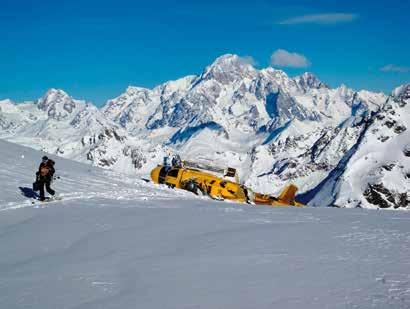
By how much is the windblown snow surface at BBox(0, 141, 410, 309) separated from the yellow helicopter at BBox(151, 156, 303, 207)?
1154 cm

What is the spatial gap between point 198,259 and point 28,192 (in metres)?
14.6

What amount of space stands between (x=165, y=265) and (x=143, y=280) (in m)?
1.16

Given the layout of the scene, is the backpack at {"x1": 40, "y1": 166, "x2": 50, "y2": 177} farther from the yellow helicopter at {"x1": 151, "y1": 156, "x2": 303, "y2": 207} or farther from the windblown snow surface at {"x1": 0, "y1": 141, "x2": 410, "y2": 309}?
the yellow helicopter at {"x1": 151, "y1": 156, "x2": 303, "y2": 207}

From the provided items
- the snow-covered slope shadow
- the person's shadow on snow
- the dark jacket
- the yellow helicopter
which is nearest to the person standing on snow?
the dark jacket

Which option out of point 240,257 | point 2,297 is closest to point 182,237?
point 240,257

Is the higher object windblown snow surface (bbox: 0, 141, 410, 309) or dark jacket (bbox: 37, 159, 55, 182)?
dark jacket (bbox: 37, 159, 55, 182)

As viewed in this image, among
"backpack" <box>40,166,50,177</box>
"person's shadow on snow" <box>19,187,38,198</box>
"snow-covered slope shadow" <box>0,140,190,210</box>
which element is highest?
"backpack" <box>40,166,50,177</box>

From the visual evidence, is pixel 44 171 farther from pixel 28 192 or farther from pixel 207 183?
pixel 207 183

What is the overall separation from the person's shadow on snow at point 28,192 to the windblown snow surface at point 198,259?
2.50 metres

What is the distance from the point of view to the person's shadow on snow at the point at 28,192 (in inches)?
→ 895

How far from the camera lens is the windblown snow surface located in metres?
8.16

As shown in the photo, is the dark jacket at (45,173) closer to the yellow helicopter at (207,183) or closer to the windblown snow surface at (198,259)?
the windblown snow surface at (198,259)

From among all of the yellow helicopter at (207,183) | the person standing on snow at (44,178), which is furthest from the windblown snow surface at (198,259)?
the yellow helicopter at (207,183)

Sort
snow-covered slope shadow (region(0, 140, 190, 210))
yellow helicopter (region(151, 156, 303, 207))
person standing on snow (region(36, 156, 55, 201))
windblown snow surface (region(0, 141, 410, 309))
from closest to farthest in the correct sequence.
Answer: windblown snow surface (region(0, 141, 410, 309)) → person standing on snow (region(36, 156, 55, 201)) → snow-covered slope shadow (region(0, 140, 190, 210)) → yellow helicopter (region(151, 156, 303, 207))
